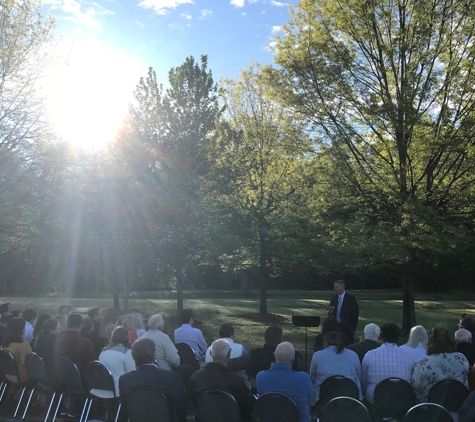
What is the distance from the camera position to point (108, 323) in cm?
795

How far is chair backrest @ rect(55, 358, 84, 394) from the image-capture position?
577 centimetres

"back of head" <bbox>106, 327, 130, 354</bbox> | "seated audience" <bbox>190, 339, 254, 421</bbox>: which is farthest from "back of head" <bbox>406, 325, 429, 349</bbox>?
"back of head" <bbox>106, 327, 130, 354</bbox>

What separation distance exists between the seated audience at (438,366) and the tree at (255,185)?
1137 cm

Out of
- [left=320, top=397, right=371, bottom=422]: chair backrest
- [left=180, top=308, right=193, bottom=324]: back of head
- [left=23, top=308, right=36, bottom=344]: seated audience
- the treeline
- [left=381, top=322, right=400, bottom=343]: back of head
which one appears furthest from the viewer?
the treeline

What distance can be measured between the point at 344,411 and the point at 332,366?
1.40m

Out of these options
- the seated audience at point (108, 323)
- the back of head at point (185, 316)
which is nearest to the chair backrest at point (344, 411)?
the back of head at point (185, 316)

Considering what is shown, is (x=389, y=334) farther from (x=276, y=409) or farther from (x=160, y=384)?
(x=160, y=384)

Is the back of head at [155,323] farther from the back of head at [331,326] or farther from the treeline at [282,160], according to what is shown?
the treeline at [282,160]

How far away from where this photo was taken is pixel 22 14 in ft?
38.5

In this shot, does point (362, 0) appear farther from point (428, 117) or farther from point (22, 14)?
point (22, 14)

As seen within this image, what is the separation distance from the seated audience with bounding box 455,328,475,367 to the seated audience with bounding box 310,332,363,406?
67.4 inches

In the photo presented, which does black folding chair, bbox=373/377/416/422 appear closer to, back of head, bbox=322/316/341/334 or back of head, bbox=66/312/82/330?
back of head, bbox=322/316/341/334

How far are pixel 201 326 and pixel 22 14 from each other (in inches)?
395

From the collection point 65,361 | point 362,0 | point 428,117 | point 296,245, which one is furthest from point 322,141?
point 65,361
